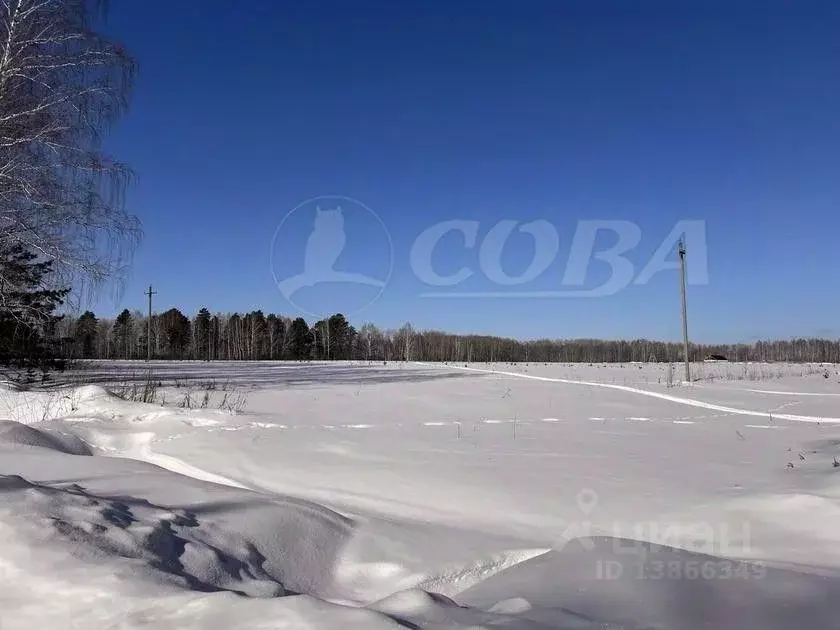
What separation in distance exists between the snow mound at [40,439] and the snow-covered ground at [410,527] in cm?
4

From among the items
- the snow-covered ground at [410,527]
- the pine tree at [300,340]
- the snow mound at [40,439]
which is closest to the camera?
the snow-covered ground at [410,527]

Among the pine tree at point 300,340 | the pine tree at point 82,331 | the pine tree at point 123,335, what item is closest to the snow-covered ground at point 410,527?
the pine tree at point 82,331

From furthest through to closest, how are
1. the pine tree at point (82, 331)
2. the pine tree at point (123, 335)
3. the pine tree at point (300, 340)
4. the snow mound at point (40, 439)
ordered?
the pine tree at point (300, 340)
the pine tree at point (123, 335)
the pine tree at point (82, 331)
the snow mound at point (40, 439)

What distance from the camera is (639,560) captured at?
8.85ft

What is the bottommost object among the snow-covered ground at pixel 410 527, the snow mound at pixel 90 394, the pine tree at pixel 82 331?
the snow-covered ground at pixel 410 527

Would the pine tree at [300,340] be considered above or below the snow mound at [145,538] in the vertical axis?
above

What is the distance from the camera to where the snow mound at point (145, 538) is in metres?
2.14

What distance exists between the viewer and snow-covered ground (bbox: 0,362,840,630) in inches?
73.2

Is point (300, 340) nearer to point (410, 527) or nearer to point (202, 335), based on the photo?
point (202, 335)

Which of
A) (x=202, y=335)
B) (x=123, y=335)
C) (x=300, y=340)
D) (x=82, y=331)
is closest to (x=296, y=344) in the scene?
(x=300, y=340)

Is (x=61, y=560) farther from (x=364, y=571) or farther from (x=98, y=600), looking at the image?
(x=364, y=571)

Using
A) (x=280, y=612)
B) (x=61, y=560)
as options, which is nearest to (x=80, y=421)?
(x=61, y=560)

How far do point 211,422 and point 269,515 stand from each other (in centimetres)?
438

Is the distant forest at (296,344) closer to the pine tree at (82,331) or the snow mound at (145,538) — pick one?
the pine tree at (82,331)
